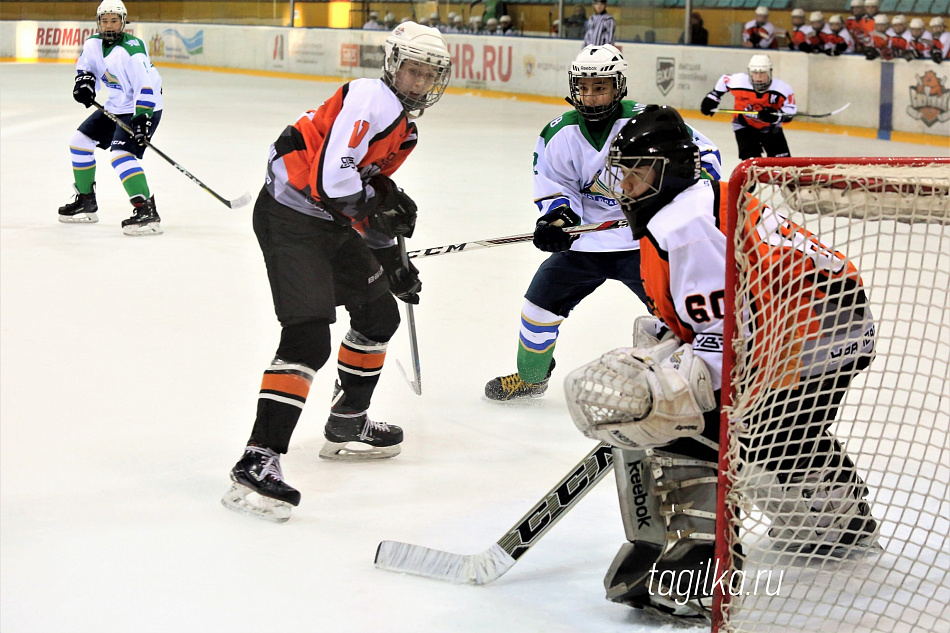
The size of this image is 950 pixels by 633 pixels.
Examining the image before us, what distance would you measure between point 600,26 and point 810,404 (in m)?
9.51

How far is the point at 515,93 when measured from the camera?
483 inches

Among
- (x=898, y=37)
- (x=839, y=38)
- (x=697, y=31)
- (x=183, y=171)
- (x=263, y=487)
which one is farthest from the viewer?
(x=697, y=31)

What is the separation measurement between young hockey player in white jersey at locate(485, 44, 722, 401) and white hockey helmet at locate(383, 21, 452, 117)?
1.70ft

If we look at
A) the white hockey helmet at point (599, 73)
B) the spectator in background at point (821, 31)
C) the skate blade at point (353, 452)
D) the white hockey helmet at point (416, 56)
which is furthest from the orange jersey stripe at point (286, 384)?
the spectator in background at point (821, 31)

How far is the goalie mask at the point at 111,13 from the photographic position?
17.9 feet

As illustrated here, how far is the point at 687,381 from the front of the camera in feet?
5.82

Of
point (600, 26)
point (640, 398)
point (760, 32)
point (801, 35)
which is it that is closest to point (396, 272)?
point (640, 398)

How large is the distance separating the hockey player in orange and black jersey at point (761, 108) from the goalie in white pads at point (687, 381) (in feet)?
15.5

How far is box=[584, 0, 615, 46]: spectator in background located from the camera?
11.0 meters

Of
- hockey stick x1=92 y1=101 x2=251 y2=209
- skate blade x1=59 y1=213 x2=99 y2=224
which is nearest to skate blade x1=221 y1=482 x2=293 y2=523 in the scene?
hockey stick x1=92 y1=101 x2=251 y2=209

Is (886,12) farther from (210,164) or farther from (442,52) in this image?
(442,52)

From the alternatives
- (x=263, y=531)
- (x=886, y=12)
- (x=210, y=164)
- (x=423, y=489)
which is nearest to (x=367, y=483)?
(x=423, y=489)

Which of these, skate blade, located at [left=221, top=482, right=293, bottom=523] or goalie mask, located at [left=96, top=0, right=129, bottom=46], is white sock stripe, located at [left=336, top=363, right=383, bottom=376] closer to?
skate blade, located at [left=221, top=482, right=293, bottom=523]

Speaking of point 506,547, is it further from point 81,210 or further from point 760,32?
point 760,32
